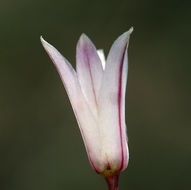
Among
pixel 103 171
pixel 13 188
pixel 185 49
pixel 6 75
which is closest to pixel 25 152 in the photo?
pixel 13 188

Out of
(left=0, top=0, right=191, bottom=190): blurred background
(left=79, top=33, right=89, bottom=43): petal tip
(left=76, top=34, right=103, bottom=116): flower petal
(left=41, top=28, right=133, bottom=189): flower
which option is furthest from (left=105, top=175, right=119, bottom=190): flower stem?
(left=0, top=0, right=191, bottom=190): blurred background

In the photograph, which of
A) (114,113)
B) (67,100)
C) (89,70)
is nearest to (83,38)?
(89,70)

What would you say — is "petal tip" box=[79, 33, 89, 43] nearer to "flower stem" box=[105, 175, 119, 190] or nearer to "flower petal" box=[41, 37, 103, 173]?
"flower petal" box=[41, 37, 103, 173]

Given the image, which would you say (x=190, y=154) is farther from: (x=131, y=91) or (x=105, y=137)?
(x=105, y=137)

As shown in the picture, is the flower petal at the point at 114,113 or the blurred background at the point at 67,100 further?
the blurred background at the point at 67,100

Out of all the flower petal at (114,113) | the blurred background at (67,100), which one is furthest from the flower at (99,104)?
the blurred background at (67,100)

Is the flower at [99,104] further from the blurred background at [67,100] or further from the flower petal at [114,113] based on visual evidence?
the blurred background at [67,100]

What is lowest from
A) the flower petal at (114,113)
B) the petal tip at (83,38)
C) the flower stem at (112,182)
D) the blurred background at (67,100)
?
the flower stem at (112,182)
